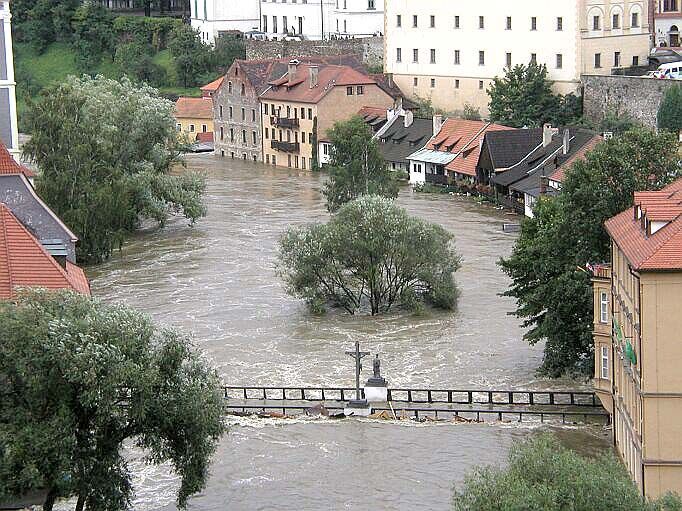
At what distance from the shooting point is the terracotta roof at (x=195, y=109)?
282 feet

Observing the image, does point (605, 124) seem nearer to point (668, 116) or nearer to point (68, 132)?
point (668, 116)

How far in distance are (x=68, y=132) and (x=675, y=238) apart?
2965 centimetres

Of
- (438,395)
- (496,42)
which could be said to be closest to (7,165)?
(438,395)

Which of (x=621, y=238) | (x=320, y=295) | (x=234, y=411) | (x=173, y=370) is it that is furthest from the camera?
(x=320, y=295)

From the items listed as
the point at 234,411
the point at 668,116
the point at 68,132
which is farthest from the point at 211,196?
the point at 234,411

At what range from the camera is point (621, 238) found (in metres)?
28.1

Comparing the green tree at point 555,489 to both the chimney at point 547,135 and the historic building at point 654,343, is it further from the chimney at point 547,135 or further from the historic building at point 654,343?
the chimney at point 547,135

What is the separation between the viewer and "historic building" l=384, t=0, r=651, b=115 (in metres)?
74.3

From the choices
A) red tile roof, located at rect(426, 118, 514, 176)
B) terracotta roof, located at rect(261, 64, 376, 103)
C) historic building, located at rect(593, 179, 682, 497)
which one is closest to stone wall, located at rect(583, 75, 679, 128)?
red tile roof, located at rect(426, 118, 514, 176)

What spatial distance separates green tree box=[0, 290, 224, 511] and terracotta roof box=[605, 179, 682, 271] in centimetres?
693

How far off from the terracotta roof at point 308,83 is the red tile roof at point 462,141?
22.9ft

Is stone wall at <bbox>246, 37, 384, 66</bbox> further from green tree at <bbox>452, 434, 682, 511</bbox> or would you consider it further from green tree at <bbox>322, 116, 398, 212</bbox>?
green tree at <bbox>452, 434, 682, 511</bbox>

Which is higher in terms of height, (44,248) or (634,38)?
(634,38)

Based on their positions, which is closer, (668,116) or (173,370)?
(173,370)
